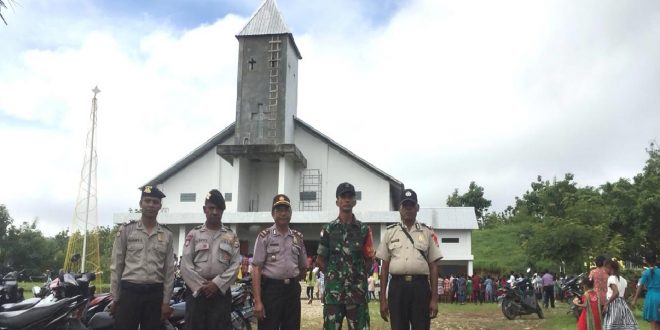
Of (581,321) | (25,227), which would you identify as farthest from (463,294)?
(25,227)

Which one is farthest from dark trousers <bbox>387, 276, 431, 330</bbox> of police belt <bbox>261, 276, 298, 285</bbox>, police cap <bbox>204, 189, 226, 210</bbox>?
police cap <bbox>204, 189, 226, 210</bbox>

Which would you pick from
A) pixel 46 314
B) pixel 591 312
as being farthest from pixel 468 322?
pixel 46 314

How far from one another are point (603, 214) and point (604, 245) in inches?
65.8

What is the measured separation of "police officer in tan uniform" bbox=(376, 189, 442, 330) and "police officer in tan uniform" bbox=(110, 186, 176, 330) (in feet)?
6.55

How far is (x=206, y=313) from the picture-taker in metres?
4.95

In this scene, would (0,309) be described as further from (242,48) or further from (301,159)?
(242,48)

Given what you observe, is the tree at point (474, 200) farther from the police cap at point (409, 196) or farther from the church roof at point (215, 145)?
the police cap at point (409, 196)

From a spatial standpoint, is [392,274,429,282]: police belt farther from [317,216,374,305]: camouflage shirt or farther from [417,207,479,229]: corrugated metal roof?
[417,207,479,229]: corrugated metal roof

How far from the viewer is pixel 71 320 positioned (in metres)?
5.86

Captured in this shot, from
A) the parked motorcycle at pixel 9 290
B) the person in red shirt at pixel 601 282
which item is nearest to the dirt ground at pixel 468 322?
the person in red shirt at pixel 601 282

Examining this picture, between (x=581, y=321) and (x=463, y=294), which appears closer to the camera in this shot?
(x=581, y=321)

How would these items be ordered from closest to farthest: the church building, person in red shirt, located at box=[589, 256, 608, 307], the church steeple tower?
person in red shirt, located at box=[589, 256, 608, 307] < the church building < the church steeple tower

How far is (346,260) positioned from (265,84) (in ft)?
80.6

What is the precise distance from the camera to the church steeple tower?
93.7ft
